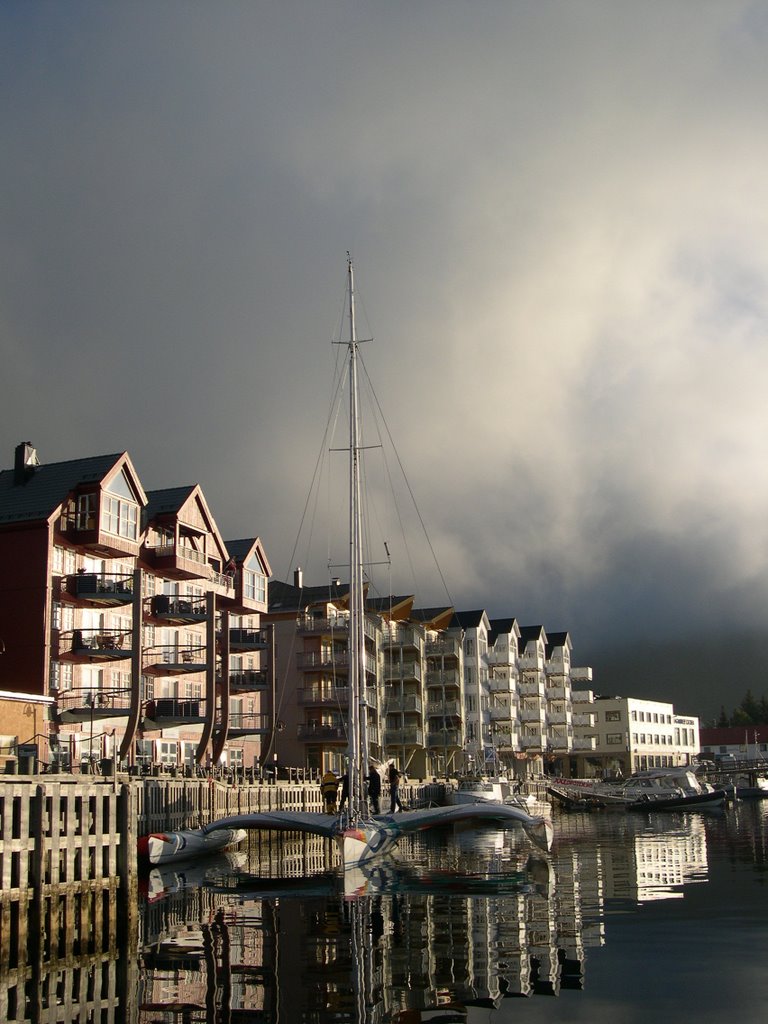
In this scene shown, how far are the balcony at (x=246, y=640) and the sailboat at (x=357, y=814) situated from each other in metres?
27.8

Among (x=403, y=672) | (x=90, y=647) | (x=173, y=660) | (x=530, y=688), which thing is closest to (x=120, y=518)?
(x=90, y=647)

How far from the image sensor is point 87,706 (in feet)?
184

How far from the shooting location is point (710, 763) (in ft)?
474

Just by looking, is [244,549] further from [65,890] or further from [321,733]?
[65,890]

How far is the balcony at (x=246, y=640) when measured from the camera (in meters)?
71.8

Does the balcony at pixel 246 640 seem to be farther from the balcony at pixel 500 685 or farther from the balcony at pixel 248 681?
the balcony at pixel 500 685

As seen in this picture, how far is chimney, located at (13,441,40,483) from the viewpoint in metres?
61.4

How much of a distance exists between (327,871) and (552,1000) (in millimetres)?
24627

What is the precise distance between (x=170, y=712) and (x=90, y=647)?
261 inches

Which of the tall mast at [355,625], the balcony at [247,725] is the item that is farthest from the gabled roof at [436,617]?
the tall mast at [355,625]

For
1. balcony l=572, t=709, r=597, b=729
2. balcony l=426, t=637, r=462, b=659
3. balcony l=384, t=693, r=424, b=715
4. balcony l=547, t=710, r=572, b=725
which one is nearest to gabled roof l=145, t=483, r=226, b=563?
balcony l=384, t=693, r=424, b=715

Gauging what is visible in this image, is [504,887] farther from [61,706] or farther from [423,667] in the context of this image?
[423,667]

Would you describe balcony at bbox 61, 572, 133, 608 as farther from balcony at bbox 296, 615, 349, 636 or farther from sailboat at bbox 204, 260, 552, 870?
balcony at bbox 296, 615, 349, 636

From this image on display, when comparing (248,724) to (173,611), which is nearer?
(173,611)
